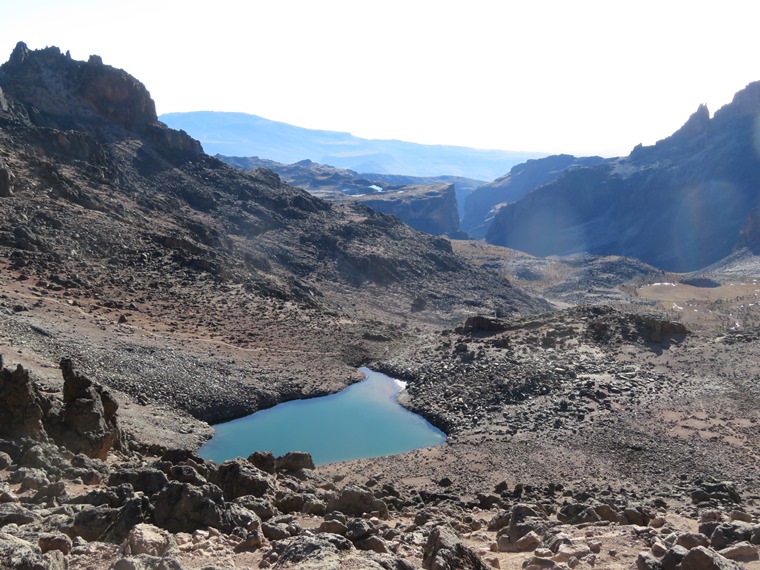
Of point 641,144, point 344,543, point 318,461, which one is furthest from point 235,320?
point 641,144

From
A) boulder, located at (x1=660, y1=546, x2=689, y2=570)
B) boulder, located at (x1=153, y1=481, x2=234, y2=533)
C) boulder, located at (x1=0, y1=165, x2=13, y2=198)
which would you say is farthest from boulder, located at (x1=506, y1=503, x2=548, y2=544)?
boulder, located at (x1=0, y1=165, x2=13, y2=198)

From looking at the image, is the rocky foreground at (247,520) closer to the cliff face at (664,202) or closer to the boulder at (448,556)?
the boulder at (448,556)

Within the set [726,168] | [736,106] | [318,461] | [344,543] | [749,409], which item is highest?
[736,106]

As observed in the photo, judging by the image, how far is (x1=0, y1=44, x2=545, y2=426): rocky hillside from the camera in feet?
104

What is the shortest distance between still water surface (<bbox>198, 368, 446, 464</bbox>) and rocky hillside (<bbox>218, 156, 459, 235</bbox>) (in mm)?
108399

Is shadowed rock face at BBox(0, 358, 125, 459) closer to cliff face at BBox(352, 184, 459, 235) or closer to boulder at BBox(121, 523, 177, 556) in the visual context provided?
boulder at BBox(121, 523, 177, 556)

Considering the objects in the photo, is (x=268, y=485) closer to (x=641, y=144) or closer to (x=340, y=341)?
(x=340, y=341)

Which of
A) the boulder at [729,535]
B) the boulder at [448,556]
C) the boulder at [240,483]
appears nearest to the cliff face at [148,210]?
the boulder at [240,483]

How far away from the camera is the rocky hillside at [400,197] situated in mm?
148875

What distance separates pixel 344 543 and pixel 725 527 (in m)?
5.94

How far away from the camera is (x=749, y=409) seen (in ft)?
89.2

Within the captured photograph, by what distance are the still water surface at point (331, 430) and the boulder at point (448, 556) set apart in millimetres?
16652

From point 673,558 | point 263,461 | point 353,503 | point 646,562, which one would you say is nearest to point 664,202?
point 263,461

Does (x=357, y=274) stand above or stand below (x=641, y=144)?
below
